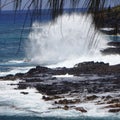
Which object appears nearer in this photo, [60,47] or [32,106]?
[32,106]

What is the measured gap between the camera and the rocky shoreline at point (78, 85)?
17.7 metres

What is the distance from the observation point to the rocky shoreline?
17.7 metres

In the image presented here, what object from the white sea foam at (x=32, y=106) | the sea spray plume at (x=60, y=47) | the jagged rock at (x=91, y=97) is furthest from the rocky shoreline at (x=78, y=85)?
the sea spray plume at (x=60, y=47)

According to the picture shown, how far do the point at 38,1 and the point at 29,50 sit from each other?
45375mm

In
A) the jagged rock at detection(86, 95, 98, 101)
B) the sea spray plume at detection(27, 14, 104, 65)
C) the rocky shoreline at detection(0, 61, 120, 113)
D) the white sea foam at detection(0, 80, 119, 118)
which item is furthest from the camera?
the sea spray plume at detection(27, 14, 104, 65)

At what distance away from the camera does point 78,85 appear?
70.2 feet

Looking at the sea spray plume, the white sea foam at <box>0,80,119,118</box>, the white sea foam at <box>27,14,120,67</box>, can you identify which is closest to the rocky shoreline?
the white sea foam at <box>0,80,119,118</box>

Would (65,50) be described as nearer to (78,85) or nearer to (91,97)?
(78,85)

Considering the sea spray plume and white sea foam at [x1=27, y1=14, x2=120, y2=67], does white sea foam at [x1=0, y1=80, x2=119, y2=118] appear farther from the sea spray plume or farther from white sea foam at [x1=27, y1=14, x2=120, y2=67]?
the sea spray plume

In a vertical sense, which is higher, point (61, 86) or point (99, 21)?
point (99, 21)

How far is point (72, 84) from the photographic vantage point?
21719 mm

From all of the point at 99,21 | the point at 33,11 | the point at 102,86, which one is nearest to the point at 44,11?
the point at 33,11

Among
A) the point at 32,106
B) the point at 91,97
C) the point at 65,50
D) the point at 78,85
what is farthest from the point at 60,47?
the point at 32,106

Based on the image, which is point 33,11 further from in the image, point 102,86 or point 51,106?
point 102,86
